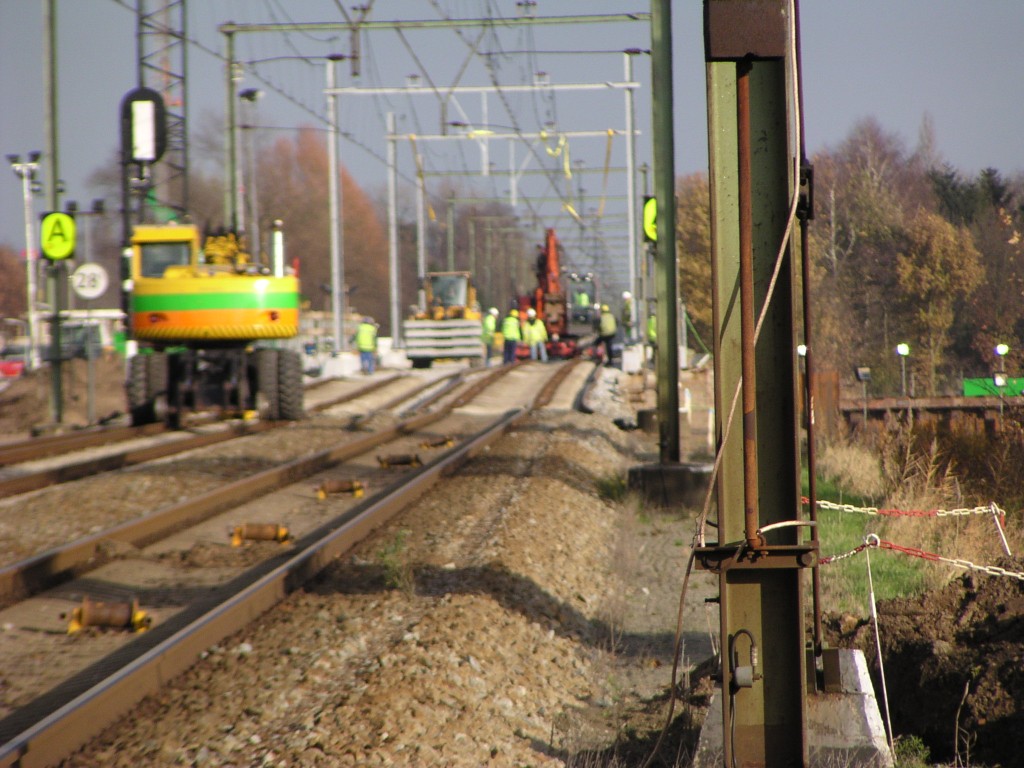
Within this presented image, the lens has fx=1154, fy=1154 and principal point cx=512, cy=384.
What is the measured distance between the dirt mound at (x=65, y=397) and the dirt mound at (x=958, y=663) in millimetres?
18739

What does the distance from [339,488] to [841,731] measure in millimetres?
8058

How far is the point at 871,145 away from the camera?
27328 mm

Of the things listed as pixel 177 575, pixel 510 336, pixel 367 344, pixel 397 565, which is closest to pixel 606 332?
pixel 510 336

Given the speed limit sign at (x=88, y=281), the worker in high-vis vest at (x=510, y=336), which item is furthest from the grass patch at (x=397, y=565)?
the worker in high-vis vest at (x=510, y=336)

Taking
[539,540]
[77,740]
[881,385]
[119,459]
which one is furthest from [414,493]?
[881,385]

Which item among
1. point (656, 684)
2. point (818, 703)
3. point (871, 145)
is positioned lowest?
point (656, 684)

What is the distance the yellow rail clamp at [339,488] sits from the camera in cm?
1165

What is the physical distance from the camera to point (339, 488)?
463 inches

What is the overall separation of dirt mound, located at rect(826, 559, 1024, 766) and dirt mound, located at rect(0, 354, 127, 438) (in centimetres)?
1874

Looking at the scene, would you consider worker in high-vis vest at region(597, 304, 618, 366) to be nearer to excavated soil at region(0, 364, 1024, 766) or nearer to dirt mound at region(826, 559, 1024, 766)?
excavated soil at region(0, 364, 1024, 766)

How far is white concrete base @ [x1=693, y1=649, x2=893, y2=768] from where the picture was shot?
13.4 feet

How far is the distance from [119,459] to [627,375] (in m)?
19.4

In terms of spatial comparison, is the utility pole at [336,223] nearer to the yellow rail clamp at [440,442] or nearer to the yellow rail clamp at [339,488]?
the yellow rail clamp at [440,442]

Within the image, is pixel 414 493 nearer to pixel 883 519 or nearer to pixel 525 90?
pixel 883 519
